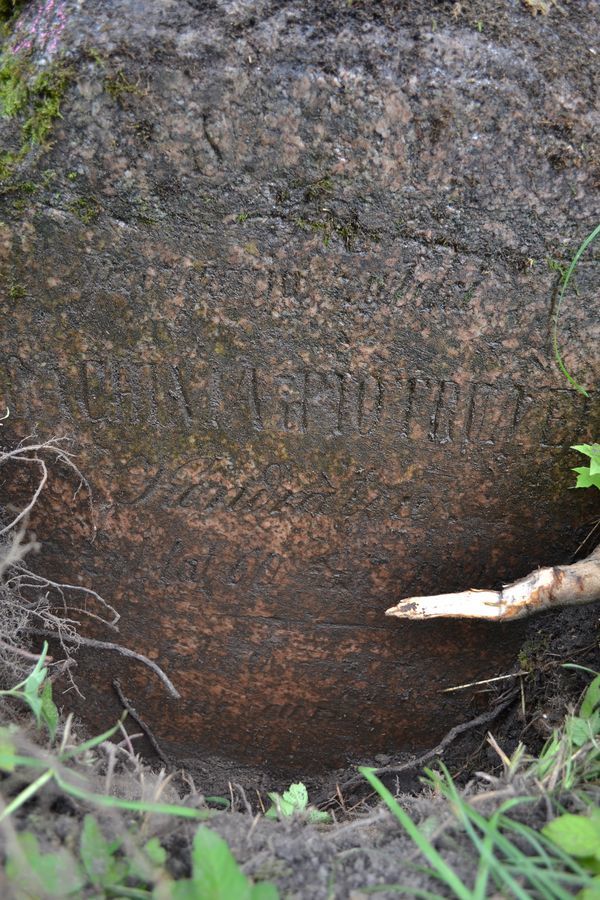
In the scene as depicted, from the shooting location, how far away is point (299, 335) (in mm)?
1812

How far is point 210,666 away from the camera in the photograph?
218cm

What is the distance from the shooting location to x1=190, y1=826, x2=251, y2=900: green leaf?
40.6 inches

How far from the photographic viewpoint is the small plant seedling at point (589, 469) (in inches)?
67.9

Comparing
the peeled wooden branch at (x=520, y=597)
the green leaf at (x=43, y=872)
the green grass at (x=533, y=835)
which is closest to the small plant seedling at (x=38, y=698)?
the green leaf at (x=43, y=872)

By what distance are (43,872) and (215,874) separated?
10.0 inches

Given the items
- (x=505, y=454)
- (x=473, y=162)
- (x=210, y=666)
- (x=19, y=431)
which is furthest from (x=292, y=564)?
(x=473, y=162)

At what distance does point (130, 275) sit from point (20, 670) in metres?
0.97

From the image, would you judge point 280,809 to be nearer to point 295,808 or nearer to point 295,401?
point 295,808

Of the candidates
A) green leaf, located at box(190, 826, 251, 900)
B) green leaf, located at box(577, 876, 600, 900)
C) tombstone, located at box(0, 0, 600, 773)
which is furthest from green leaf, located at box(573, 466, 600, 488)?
green leaf, located at box(190, 826, 251, 900)

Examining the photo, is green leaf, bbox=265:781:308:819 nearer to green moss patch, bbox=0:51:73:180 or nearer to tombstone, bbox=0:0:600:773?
tombstone, bbox=0:0:600:773

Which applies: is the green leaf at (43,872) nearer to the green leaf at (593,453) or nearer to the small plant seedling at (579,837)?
the small plant seedling at (579,837)

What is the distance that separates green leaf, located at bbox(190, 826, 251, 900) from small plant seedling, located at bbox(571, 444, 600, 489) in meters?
1.14

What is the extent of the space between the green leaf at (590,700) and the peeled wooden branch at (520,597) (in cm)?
22

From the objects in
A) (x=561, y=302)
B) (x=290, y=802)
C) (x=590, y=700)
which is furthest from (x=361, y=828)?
(x=561, y=302)
